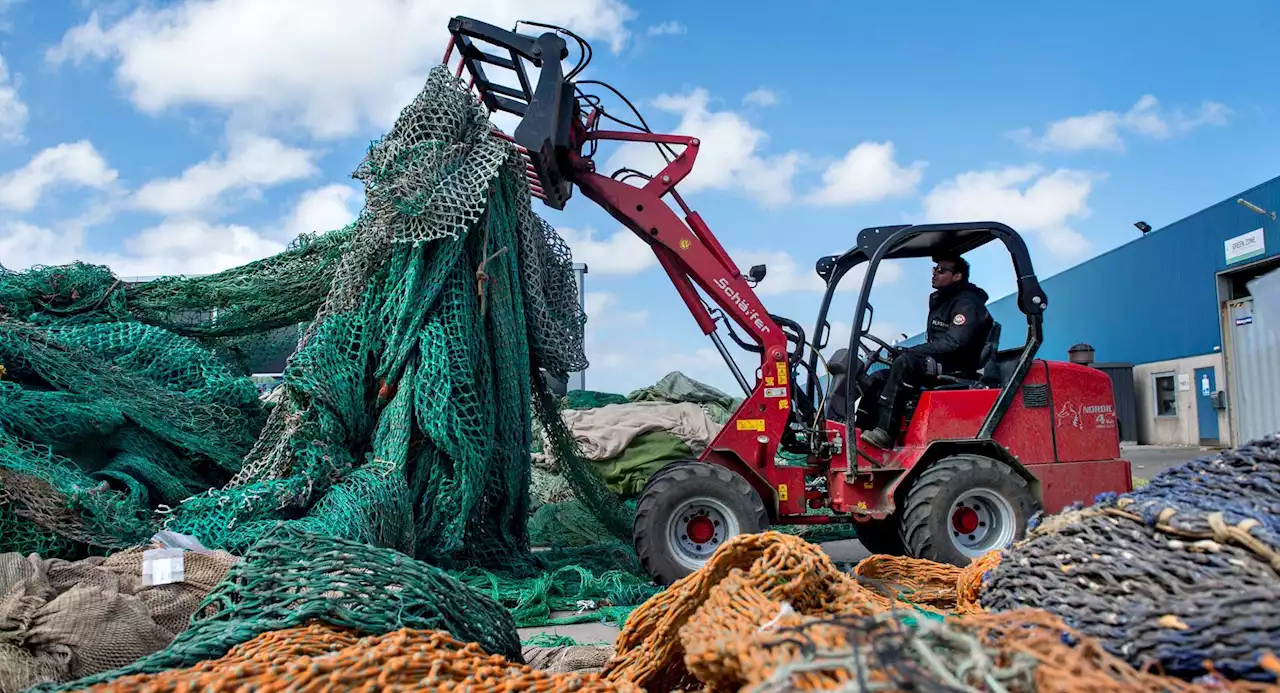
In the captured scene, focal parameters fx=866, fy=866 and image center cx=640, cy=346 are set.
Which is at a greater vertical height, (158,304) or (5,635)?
(158,304)

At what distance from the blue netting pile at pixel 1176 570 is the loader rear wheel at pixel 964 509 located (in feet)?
10.2

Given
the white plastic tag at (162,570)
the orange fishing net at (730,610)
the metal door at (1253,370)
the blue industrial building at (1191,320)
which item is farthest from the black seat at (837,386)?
the blue industrial building at (1191,320)

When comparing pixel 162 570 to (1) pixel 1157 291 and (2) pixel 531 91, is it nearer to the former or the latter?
(2) pixel 531 91

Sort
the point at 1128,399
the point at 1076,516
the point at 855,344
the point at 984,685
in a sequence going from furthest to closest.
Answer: the point at 1128,399
the point at 855,344
the point at 1076,516
the point at 984,685

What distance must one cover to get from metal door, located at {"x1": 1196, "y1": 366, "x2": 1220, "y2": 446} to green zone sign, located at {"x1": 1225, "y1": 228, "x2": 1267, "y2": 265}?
8.52 feet

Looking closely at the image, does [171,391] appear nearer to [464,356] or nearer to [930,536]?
[464,356]

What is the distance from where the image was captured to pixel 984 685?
1.46 metres

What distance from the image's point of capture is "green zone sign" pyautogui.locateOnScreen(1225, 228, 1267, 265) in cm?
1652

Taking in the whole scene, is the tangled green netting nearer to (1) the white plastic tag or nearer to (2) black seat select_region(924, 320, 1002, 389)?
(1) the white plastic tag

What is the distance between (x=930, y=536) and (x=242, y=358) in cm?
521

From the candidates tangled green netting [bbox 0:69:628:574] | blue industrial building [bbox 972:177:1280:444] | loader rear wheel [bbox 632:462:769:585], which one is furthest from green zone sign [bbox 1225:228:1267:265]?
tangled green netting [bbox 0:69:628:574]

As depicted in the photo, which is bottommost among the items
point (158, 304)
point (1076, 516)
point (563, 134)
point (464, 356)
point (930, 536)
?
point (930, 536)

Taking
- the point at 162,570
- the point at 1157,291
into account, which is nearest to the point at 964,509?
the point at 162,570

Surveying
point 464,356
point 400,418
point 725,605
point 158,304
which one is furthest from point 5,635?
point 158,304
